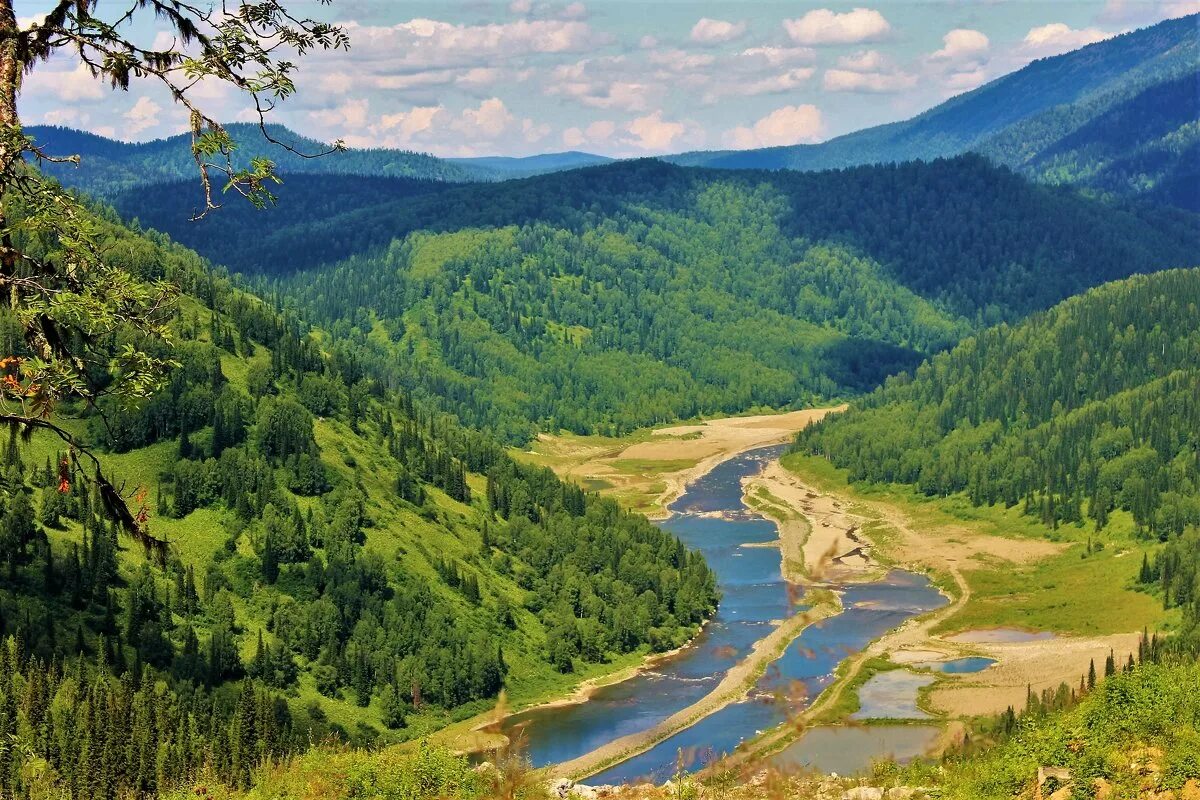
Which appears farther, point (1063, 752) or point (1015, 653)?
point (1015, 653)

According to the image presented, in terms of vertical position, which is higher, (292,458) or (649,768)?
(292,458)

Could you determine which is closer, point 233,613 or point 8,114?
point 8,114

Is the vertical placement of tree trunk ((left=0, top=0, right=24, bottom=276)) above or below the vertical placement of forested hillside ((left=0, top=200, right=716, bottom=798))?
above

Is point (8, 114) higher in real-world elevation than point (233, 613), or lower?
higher

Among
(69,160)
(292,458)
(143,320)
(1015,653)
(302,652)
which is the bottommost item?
(1015,653)

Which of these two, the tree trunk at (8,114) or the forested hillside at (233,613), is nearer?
the tree trunk at (8,114)

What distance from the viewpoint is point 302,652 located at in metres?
162

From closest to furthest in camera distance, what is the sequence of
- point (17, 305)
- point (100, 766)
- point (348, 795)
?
point (17, 305), point (348, 795), point (100, 766)

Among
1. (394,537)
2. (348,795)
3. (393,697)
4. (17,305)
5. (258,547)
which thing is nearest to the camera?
(17,305)

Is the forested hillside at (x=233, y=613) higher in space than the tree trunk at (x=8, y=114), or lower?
lower

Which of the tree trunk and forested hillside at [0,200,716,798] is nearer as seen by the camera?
the tree trunk

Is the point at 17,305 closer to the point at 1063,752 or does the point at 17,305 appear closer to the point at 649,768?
the point at 1063,752

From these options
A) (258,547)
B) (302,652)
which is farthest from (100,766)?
(258,547)

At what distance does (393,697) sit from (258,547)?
26315mm
